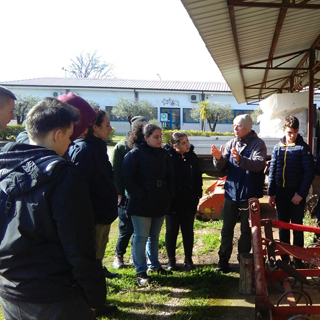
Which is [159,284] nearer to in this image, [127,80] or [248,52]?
[248,52]

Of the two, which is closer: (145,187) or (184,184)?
(145,187)

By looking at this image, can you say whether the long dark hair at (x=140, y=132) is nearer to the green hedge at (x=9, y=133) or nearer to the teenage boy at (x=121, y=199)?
the teenage boy at (x=121, y=199)

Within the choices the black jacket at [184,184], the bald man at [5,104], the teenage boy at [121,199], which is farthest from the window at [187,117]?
the bald man at [5,104]

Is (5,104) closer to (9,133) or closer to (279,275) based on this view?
(279,275)

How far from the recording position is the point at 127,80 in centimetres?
4016

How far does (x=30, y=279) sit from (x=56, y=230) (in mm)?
252

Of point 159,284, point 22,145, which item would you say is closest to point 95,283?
point 22,145

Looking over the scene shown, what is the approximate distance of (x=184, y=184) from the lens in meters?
4.30

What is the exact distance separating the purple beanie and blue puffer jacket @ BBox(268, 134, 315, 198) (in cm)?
238

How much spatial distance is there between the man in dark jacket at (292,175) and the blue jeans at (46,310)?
9.78 ft

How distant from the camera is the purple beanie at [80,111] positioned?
271 cm

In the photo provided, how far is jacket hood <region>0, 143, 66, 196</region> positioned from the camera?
1.59 metres

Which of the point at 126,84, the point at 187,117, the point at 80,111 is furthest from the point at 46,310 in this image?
the point at 126,84

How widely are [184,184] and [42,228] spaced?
9.20 feet
